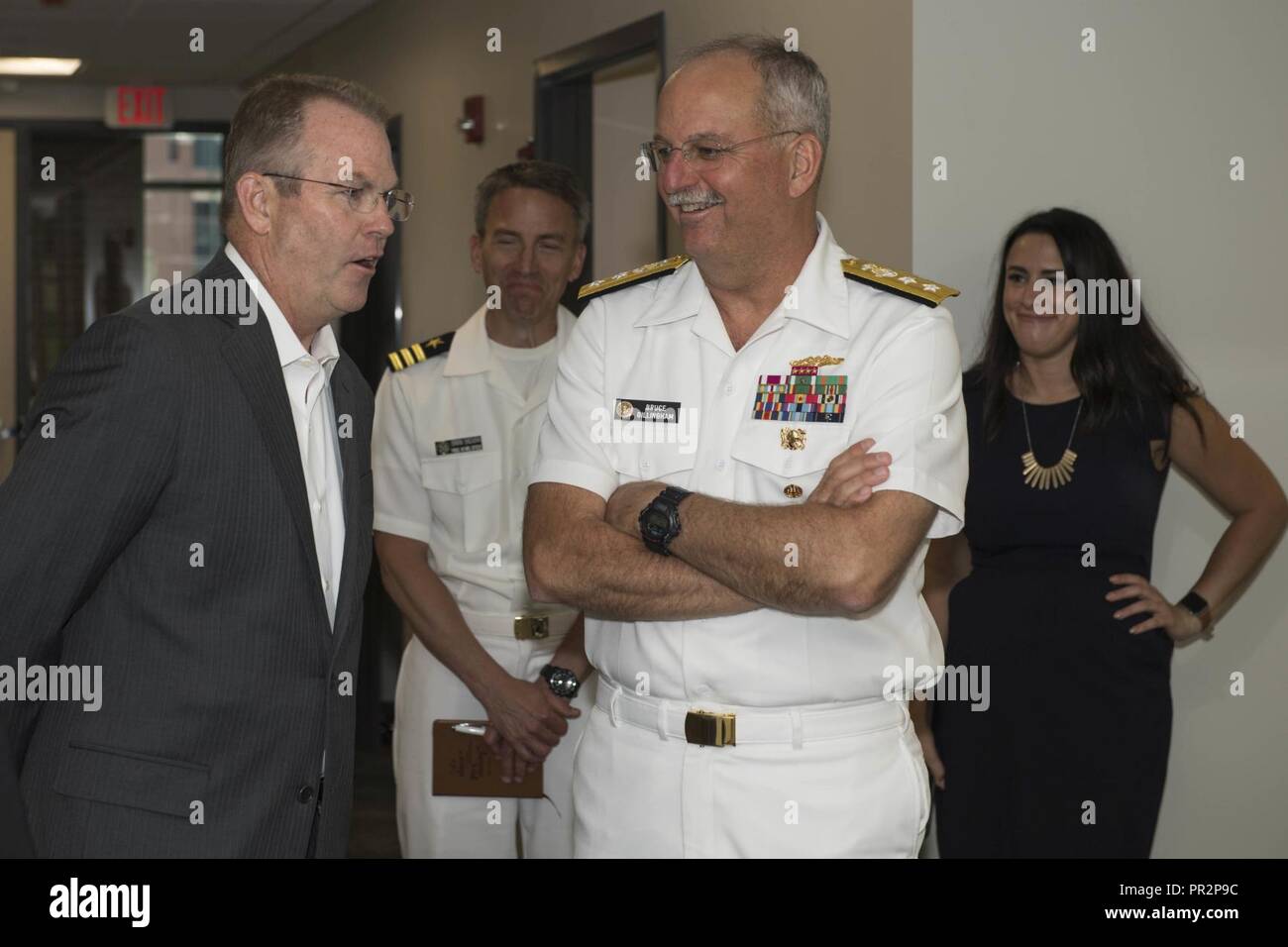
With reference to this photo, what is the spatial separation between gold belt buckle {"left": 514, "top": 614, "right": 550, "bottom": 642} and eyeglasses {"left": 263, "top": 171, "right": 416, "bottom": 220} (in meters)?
1.16

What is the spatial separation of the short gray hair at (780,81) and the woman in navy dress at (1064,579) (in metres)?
1.11

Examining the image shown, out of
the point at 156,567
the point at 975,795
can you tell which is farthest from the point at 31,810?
the point at 975,795

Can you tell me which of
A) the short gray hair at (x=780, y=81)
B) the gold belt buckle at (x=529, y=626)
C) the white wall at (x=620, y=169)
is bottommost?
the gold belt buckle at (x=529, y=626)

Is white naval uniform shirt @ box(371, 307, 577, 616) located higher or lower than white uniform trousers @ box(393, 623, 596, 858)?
higher

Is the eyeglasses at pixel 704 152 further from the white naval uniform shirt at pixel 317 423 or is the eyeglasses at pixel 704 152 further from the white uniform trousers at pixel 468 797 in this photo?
the white uniform trousers at pixel 468 797

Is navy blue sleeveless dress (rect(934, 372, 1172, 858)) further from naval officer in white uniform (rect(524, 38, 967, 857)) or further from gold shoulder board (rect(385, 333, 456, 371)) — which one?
gold shoulder board (rect(385, 333, 456, 371))

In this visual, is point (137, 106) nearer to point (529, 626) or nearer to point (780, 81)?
point (529, 626)

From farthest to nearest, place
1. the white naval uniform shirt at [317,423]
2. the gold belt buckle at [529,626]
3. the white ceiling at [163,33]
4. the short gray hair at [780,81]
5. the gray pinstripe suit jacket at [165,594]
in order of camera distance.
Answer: the white ceiling at [163,33], the gold belt buckle at [529,626], the short gray hair at [780,81], the white naval uniform shirt at [317,423], the gray pinstripe suit jacket at [165,594]

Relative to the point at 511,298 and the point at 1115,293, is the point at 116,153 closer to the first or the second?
the point at 511,298

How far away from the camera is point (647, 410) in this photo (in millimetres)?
2094

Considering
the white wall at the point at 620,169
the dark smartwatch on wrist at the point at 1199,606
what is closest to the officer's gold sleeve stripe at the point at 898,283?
the dark smartwatch on wrist at the point at 1199,606

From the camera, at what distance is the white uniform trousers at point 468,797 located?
2.89 meters

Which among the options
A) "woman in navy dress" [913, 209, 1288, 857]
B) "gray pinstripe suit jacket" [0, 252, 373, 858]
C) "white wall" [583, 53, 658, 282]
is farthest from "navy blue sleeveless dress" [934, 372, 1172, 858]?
"white wall" [583, 53, 658, 282]

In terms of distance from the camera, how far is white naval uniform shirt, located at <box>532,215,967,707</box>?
1943 mm
